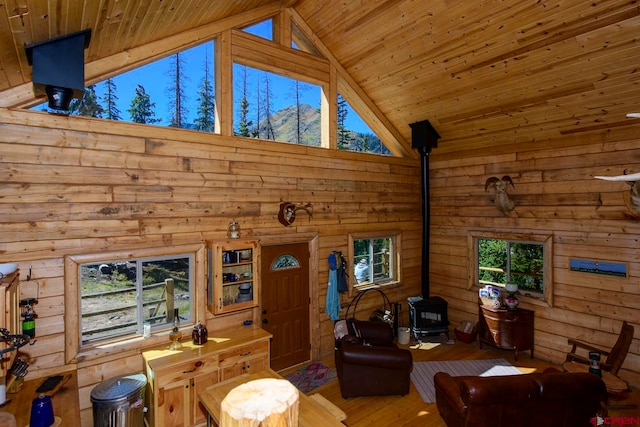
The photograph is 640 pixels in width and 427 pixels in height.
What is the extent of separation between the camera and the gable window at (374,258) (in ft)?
22.7

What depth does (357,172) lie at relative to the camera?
267 inches

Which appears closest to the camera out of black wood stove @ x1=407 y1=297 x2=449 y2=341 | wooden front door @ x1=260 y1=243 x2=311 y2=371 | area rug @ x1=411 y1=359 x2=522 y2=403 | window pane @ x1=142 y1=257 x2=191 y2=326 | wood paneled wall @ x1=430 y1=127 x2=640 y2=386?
window pane @ x1=142 y1=257 x2=191 y2=326

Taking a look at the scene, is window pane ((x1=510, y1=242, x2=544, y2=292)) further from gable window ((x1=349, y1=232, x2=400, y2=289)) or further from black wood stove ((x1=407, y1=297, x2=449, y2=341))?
gable window ((x1=349, y1=232, x2=400, y2=289))

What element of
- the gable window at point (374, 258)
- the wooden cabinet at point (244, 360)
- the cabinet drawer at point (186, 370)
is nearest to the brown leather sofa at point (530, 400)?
the wooden cabinet at point (244, 360)

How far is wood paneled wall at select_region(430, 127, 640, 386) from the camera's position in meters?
5.29

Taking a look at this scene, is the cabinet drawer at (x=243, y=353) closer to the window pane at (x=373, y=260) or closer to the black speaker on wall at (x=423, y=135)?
the window pane at (x=373, y=260)

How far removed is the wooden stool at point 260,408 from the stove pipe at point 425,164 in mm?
6673

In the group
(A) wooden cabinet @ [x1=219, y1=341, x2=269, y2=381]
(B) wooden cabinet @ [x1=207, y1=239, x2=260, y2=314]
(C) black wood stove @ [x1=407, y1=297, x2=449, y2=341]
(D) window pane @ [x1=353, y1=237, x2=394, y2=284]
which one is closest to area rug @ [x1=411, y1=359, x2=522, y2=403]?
(C) black wood stove @ [x1=407, y1=297, x2=449, y2=341]

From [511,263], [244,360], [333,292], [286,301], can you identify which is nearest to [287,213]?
[286,301]

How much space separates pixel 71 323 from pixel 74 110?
250cm

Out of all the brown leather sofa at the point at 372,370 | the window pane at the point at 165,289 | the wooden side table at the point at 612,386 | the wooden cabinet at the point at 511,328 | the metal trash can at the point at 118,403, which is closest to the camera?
the metal trash can at the point at 118,403

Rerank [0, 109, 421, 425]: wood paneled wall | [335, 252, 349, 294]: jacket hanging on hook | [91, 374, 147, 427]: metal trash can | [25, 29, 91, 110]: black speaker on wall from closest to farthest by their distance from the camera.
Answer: [25, 29, 91, 110]: black speaker on wall
[91, 374, 147, 427]: metal trash can
[0, 109, 421, 425]: wood paneled wall
[335, 252, 349, 294]: jacket hanging on hook

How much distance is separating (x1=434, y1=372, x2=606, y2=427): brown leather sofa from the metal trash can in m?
3.47

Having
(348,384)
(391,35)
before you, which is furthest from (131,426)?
(391,35)
